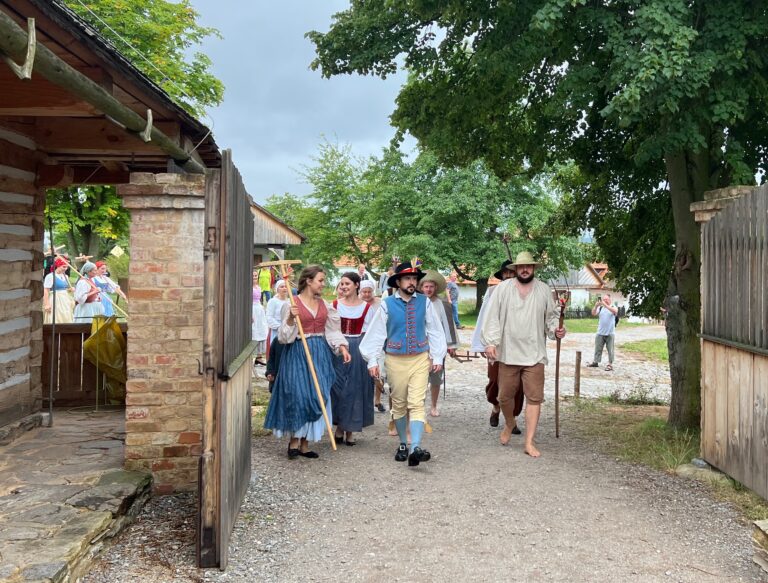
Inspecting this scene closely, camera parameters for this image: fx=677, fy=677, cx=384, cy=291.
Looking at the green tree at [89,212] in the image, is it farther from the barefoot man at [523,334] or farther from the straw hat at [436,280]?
the barefoot man at [523,334]

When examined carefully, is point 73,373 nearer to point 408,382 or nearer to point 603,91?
point 408,382

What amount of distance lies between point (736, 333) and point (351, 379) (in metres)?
3.80

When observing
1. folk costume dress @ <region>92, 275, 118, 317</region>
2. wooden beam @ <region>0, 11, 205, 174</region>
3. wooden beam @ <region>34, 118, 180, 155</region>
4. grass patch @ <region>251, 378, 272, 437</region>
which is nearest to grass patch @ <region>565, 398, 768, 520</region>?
grass patch @ <region>251, 378, 272, 437</region>

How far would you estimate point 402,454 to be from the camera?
6.79 metres

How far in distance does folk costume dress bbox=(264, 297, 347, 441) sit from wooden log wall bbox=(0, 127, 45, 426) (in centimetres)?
233

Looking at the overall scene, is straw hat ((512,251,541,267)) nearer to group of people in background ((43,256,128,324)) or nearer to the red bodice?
the red bodice

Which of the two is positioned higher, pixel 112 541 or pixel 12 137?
pixel 12 137

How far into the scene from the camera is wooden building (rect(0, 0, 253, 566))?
155 inches

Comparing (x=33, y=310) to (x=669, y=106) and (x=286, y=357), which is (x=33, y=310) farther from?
(x=669, y=106)

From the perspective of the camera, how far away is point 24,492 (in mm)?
4645

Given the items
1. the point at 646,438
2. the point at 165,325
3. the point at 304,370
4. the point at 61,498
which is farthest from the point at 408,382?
the point at 61,498

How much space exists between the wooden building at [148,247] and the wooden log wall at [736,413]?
3.90 metres

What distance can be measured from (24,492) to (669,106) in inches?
225

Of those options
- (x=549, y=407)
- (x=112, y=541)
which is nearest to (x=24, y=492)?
(x=112, y=541)
